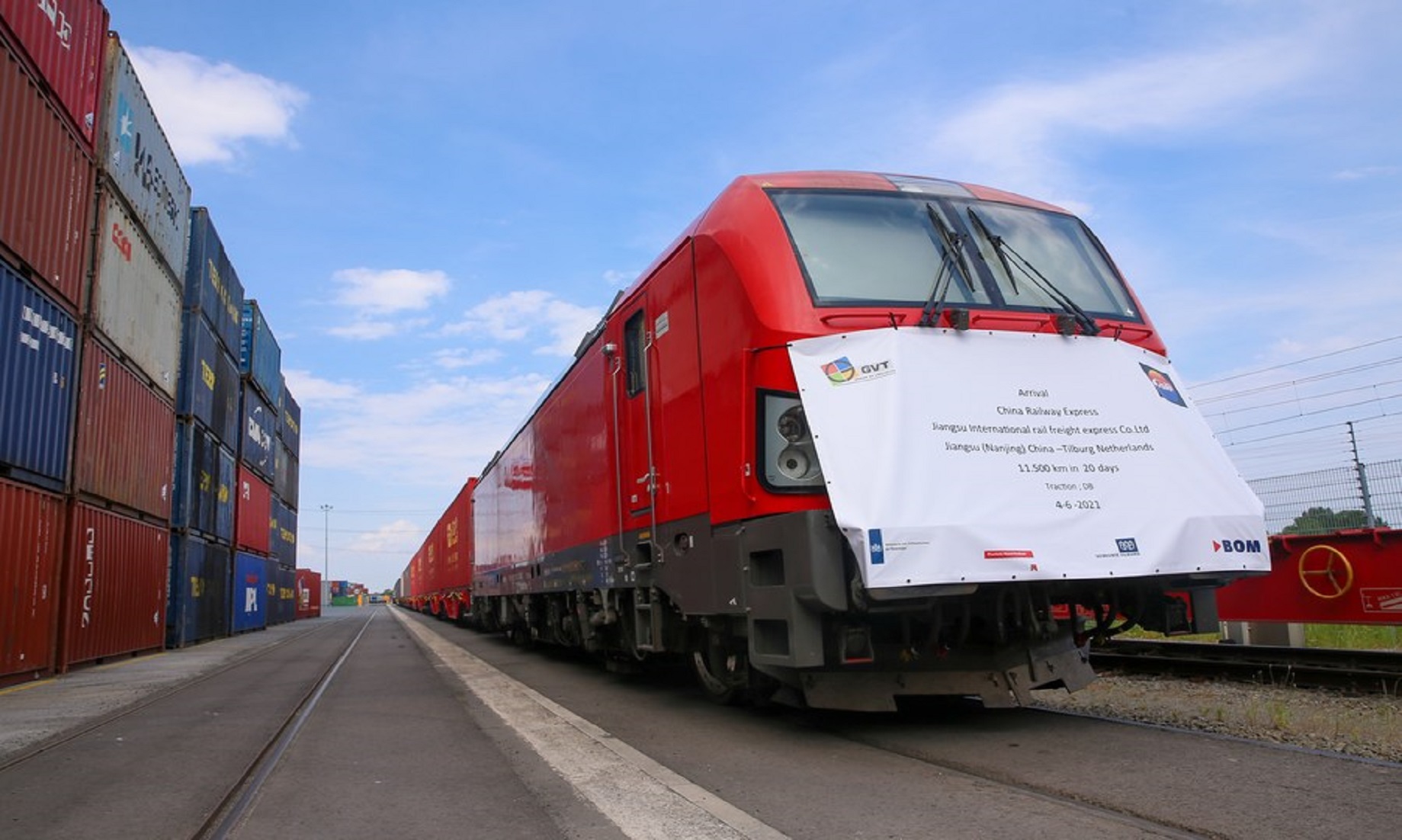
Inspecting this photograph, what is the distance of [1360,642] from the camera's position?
35.1 feet

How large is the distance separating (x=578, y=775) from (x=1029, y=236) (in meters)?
4.19

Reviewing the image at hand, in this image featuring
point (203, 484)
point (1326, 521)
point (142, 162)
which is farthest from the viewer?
point (203, 484)

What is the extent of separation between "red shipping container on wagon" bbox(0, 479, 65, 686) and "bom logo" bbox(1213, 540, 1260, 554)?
456 inches

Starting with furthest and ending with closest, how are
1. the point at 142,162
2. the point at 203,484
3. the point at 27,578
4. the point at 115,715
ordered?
the point at 203,484
the point at 142,162
the point at 27,578
the point at 115,715

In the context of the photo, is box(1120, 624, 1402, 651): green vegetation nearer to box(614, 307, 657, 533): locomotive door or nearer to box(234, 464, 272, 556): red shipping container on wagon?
box(614, 307, 657, 533): locomotive door

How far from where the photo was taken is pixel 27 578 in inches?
424

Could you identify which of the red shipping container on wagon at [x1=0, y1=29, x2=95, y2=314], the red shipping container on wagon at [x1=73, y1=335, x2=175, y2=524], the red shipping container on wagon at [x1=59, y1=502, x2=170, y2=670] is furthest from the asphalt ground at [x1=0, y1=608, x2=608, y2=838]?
the red shipping container on wagon at [x1=0, y1=29, x2=95, y2=314]

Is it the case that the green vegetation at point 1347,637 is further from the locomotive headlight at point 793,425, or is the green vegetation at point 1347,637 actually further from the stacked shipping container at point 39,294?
the stacked shipping container at point 39,294

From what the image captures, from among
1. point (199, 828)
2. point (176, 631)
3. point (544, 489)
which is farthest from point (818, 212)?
point (176, 631)

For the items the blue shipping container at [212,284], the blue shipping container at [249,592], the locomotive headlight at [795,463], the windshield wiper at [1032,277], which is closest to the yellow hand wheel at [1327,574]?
the windshield wiper at [1032,277]

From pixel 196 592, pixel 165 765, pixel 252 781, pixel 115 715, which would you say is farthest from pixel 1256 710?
pixel 196 592

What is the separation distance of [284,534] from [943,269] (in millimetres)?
38137

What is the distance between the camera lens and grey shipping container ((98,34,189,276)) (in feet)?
45.8

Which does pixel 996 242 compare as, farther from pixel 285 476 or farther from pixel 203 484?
pixel 285 476
